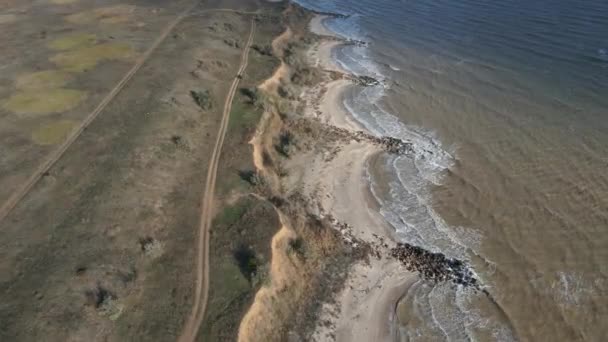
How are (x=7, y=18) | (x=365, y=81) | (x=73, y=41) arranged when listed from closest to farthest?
(x=365, y=81) < (x=73, y=41) < (x=7, y=18)

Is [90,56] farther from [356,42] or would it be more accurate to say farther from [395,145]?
[395,145]

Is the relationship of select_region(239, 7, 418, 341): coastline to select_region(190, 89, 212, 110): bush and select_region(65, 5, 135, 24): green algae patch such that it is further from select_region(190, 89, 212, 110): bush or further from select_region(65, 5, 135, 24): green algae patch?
select_region(65, 5, 135, 24): green algae patch

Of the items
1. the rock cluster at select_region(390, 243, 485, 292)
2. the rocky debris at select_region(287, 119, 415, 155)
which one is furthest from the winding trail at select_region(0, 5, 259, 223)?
the rock cluster at select_region(390, 243, 485, 292)

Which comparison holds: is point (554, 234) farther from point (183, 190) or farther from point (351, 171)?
point (183, 190)

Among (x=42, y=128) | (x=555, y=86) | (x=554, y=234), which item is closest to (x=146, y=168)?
(x=42, y=128)

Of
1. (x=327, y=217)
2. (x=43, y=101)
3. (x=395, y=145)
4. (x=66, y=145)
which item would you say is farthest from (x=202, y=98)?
(x=395, y=145)

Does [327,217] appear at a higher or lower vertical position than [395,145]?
lower
